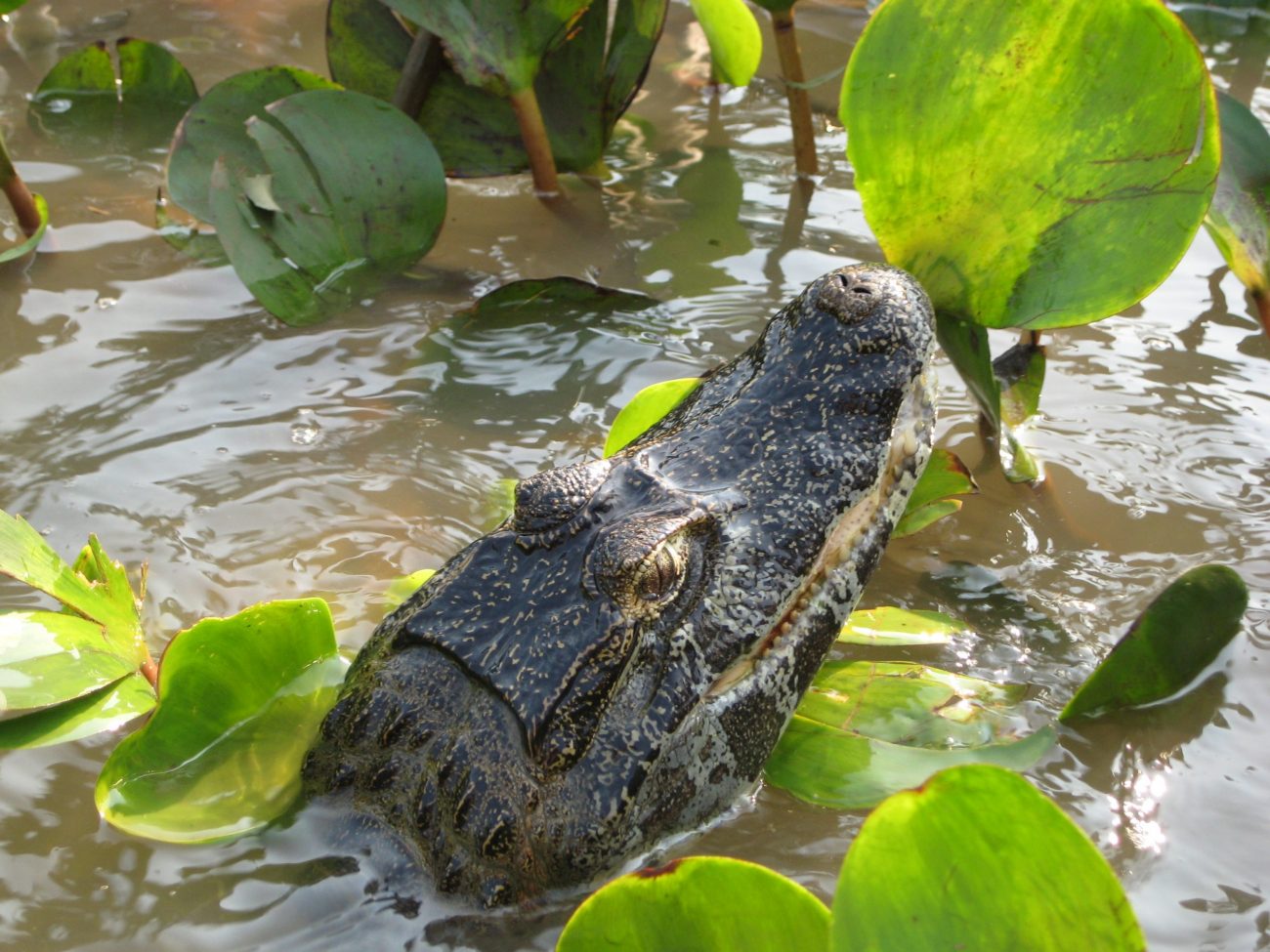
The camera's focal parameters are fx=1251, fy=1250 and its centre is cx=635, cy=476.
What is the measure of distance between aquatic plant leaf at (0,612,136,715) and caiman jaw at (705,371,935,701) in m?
1.03

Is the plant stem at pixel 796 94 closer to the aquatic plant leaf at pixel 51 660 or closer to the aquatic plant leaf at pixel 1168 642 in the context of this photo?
the aquatic plant leaf at pixel 1168 642

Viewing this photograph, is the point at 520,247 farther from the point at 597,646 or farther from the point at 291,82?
the point at 597,646

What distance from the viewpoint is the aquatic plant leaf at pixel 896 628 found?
2436 mm

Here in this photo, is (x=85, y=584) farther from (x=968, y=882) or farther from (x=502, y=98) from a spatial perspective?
(x=502, y=98)

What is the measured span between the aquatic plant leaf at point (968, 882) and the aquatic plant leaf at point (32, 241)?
3.18 metres

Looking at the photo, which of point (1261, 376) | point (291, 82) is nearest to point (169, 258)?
point (291, 82)

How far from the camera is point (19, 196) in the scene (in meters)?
3.60

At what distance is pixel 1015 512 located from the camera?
303 cm

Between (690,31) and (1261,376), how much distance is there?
284 centimetres

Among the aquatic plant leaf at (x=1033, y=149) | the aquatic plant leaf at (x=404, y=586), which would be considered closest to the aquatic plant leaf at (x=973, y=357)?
the aquatic plant leaf at (x=1033, y=149)

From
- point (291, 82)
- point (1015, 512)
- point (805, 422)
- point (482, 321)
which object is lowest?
point (1015, 512)

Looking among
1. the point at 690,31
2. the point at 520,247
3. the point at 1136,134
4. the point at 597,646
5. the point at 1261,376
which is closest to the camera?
the point at 597,646

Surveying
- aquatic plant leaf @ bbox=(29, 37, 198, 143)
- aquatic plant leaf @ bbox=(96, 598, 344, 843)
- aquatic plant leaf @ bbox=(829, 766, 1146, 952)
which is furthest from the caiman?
aquatic plant leaf @ bbox=(29, 37, 198, 143)

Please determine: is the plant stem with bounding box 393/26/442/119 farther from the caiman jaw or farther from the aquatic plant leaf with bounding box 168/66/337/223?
the caiman jaw
